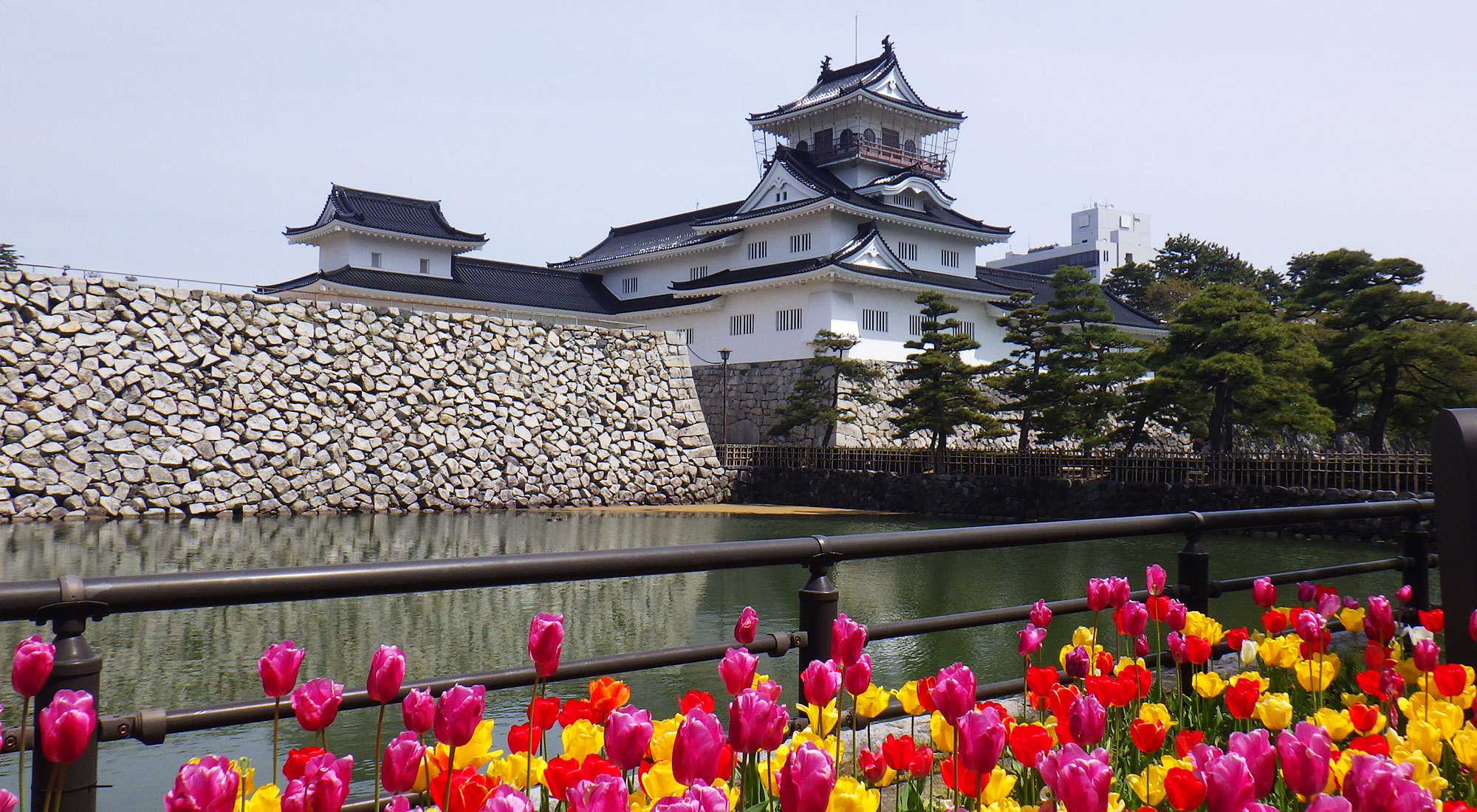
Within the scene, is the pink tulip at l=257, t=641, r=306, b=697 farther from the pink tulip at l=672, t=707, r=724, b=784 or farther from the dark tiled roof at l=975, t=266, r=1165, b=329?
the dark tiled roof at l=975, t=266, r=1165, b=329

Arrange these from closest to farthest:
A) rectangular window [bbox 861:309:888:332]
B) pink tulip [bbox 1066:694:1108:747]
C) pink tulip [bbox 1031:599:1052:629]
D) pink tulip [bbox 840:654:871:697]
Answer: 1. pink tulip [bbox 1066:694:1108:747]
2. pink tulip [bbox 840:654:871:697]
3. pink tulip [bbox 1031:599:1052:629]
4. rectangular window [bbox 861:309:888:332]

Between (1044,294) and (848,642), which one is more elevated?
(1044,294)

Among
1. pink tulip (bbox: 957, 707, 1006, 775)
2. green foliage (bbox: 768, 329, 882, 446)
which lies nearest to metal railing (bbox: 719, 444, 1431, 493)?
green foliage (bbox: 768, 329, 882, 446)

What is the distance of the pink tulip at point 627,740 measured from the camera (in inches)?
44.5

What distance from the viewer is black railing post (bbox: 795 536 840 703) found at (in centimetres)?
208

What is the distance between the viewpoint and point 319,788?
1.05 metres

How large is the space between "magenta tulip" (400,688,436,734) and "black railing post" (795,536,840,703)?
99cm

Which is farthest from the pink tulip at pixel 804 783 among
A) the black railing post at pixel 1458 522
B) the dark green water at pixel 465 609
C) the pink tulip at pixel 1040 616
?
the dark green water at pixel 465 609

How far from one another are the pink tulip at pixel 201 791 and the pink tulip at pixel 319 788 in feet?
0.28

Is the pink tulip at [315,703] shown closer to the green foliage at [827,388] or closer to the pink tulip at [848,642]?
the pink tulip at [848,642]

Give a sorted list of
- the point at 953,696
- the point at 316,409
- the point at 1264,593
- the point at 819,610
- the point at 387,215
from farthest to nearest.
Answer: the point at 387,215 < the point at 316,409 < the point at 1264,593 < the point at 819,610 < the point at 953,696

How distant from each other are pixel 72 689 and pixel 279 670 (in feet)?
1.09

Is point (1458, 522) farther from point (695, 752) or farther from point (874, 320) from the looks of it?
point (874, 320)

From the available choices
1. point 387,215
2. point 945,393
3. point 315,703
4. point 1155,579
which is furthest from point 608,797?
point 387,215
